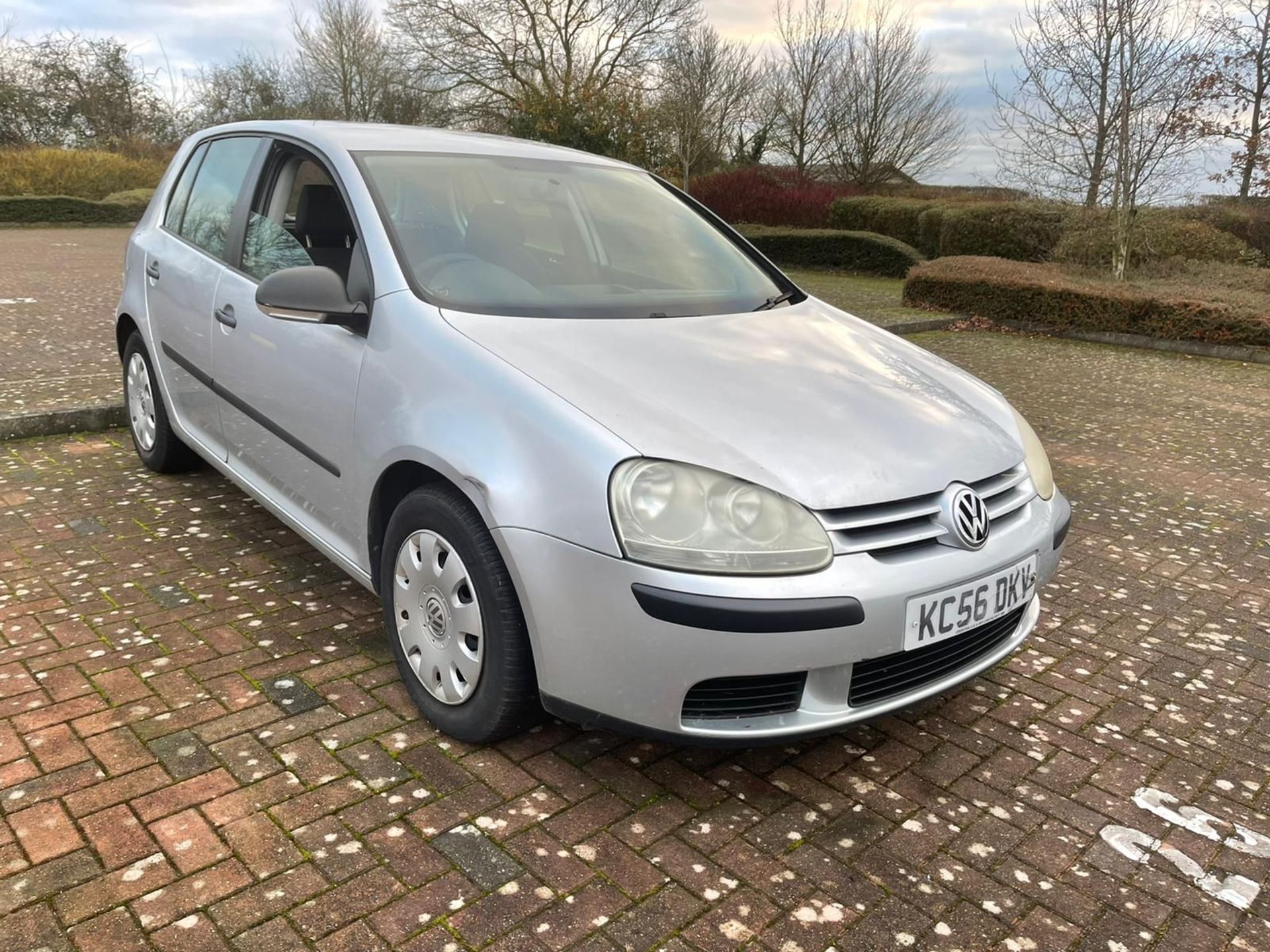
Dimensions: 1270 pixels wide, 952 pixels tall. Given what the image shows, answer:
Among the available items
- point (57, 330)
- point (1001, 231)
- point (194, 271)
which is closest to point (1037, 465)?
point (194, 271)

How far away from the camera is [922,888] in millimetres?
2199

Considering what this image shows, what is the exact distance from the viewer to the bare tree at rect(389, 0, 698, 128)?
28.4m

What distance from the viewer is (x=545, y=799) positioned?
2.43m

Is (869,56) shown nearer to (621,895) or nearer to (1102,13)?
(1102,13)

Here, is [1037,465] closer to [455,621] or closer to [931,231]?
[455,621]

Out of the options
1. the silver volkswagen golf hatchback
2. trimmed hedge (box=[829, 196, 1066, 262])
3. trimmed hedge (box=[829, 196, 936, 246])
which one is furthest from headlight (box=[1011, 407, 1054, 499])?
trimmed hedge (box=[829, 196, 936, 246])

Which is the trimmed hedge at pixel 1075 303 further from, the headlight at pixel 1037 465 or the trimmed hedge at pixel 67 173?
the trimmed hedge at pixel 67 173

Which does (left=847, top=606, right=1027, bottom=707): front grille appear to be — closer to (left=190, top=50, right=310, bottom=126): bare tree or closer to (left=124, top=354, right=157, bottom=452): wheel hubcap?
(left=124, top=354, right=157, bottom=452): wheel hubcap

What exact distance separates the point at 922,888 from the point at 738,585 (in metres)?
0.82

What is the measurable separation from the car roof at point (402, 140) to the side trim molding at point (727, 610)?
201 centimetres

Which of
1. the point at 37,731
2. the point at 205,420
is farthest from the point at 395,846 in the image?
the point at 205,420

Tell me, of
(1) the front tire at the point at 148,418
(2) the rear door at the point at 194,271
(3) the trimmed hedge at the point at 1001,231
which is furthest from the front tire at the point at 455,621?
(3) the trimmed hedge at the point at 1001,231

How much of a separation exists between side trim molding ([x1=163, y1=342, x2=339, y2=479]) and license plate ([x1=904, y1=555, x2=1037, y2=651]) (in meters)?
1.75

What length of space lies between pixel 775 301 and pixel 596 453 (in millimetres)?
1514
